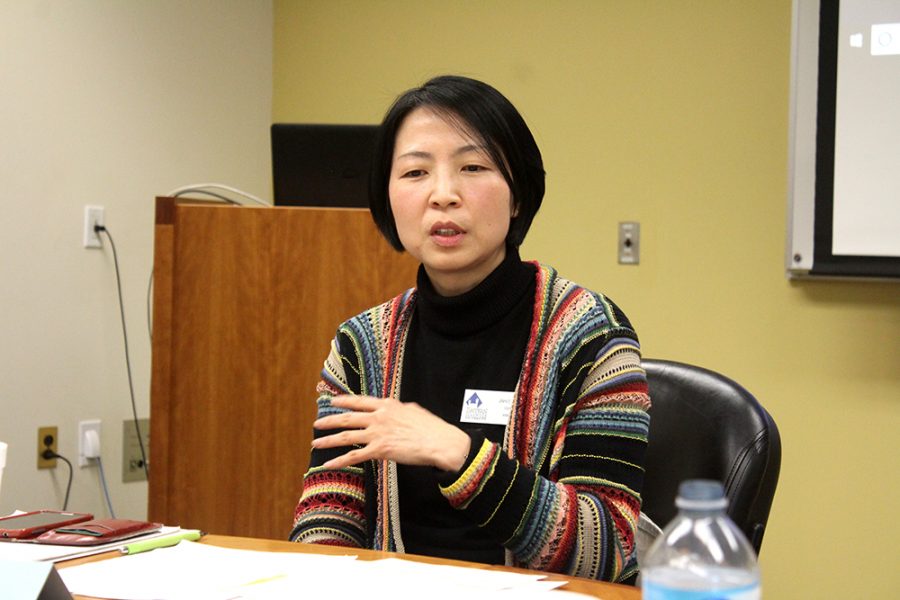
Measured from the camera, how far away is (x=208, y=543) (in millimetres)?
1261

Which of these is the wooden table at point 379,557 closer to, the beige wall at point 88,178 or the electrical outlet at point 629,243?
the beige wall at point 88,178

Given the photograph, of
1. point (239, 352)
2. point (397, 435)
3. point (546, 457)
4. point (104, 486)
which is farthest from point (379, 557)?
point (104, 486)

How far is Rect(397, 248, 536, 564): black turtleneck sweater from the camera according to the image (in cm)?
144

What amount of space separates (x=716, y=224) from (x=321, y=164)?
125cm

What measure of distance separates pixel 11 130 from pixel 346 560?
219 cm

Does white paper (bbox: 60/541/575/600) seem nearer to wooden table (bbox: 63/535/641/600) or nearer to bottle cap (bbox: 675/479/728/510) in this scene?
wooden table (bbox: 63/535/641/600)

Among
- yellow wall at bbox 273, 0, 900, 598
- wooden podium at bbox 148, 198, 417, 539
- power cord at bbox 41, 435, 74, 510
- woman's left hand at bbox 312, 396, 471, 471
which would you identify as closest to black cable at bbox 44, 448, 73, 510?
power cord at bbox 41, 435, 74, 510

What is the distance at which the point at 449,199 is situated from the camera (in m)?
1.47

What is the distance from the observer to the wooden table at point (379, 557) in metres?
1.05

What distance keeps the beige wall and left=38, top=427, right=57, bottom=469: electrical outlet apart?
0.09ft

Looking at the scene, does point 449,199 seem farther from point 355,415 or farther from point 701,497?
point 701,497

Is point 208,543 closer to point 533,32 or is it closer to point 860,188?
point 860,188

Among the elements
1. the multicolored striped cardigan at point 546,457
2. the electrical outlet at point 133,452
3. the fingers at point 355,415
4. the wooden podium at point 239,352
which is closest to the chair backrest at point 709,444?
the multicolored striped cardigan at point 546,457

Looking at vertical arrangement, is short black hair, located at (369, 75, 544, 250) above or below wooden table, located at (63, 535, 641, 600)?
above
